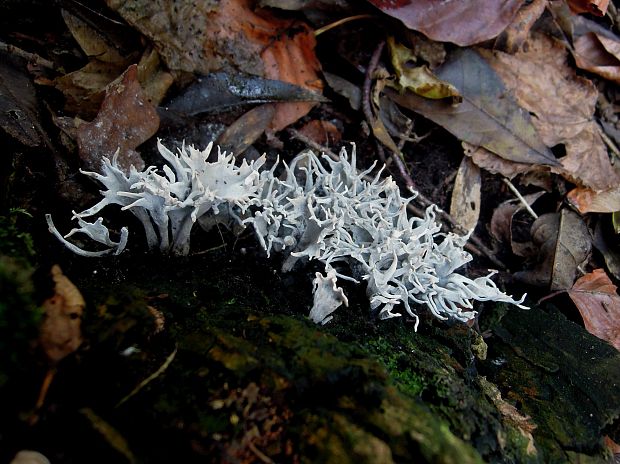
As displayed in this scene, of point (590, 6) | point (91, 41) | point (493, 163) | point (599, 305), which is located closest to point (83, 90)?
point (91, 41)

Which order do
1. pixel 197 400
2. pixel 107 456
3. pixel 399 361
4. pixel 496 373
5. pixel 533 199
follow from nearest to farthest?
pixel 107 456
pixel 197 400
pixel 399 361
pixel 496 373
pixel 533 199

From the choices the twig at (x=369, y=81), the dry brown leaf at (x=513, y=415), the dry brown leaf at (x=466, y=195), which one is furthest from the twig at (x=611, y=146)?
the dry brown leaf at (x=513, y=415)

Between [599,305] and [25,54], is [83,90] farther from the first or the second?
[599,305]

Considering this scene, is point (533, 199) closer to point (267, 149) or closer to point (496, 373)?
point (496, 373)

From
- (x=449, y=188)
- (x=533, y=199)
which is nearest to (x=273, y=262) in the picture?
(x=449, y=188)

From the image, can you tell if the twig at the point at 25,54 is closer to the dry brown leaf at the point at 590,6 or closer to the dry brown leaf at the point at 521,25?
the dry brown leaf at the point at 521,25

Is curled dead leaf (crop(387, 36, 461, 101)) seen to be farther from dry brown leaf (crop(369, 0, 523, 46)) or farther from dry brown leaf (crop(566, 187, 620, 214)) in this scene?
dry brown leaf (crop(566, 187, 620, 214))
